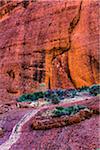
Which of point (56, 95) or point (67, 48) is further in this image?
point (67, 48)

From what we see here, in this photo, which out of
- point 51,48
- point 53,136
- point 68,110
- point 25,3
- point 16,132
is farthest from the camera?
point 25,3

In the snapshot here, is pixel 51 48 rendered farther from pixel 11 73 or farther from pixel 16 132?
pixel 16 132

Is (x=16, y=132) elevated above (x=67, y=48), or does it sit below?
below

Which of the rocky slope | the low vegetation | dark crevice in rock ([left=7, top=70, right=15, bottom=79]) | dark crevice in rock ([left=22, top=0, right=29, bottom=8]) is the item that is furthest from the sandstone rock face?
the rocky slope

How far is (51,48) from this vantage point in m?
41.9

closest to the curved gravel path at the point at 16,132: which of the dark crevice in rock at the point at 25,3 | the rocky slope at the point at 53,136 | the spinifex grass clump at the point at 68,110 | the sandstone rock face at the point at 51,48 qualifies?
the rocky slope at the point at 53,136

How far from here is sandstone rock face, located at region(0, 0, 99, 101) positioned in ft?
132

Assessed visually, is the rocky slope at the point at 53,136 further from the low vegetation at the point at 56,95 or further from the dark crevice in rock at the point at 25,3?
the dark crevice in rock at the point at 25,3

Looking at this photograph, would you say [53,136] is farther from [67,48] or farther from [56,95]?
[67,48]

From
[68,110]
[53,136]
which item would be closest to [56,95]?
[68,110]

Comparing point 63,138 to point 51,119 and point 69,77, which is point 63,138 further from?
point 69,77

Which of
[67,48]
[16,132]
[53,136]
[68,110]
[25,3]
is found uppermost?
[25,3]

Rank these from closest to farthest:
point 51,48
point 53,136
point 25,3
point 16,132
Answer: point 53,136 → point 16,132 → point 51,48 → point 25,3

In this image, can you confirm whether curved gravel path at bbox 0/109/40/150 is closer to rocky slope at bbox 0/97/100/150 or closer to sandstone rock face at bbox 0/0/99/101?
rocky slope at bbox 0/97/100/150
